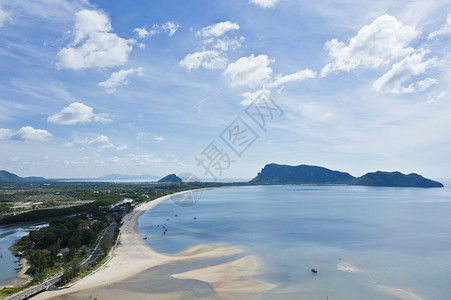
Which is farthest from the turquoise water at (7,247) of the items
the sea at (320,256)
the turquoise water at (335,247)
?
the turquoise water at (335,247)

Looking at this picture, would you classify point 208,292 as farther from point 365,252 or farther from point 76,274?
point 365,252

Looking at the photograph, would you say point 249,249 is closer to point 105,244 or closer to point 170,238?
point 170,238

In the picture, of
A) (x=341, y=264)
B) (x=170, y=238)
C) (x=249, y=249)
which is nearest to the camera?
(x=341, y=264)

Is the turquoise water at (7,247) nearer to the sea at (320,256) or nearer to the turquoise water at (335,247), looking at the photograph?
the sea at (320,256)

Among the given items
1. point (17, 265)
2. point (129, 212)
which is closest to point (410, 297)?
point (17, 265)

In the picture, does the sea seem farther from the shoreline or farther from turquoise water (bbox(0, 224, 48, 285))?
turquoise water (bbox(0, 224, 48, 285))

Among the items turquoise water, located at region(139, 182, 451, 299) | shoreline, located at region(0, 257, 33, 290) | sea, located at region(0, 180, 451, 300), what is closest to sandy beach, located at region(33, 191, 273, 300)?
sea, located at region(0, 180, 451, 300)

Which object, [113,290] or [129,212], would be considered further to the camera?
[129,212]

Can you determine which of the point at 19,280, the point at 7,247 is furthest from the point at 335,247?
the point at 7,247

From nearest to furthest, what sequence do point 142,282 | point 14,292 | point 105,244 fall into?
point 14,292, point 142,282, point 105,244
